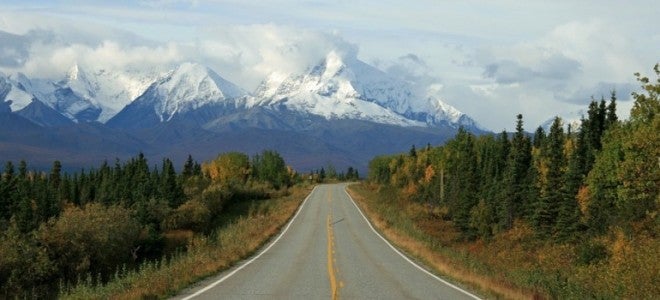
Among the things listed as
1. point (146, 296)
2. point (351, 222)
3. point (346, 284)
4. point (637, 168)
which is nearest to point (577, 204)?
point (351, 222)

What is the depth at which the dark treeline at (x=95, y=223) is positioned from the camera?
44531 millimetres

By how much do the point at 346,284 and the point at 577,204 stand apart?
41231 mm

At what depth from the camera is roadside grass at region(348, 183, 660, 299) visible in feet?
68.5

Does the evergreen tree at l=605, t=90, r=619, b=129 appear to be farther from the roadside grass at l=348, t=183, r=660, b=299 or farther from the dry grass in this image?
the dry grass

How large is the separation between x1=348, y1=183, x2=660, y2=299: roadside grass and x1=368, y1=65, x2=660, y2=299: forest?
10 centimetres

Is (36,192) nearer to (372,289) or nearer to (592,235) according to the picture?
(592,235)

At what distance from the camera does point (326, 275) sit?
877 inches

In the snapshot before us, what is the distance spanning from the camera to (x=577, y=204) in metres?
56.7

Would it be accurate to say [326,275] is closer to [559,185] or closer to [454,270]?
[454,270]

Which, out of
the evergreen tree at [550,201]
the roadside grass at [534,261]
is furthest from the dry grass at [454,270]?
the evergreen tree at [550,201]

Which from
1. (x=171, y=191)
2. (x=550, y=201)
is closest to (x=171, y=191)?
(x=171, y=191)

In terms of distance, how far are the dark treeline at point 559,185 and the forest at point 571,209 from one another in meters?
0.09

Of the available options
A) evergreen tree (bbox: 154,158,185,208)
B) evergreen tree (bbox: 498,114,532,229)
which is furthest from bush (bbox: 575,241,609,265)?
evergreen tree (bbox: 154,158,185,208)

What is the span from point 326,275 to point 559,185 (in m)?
43.0
